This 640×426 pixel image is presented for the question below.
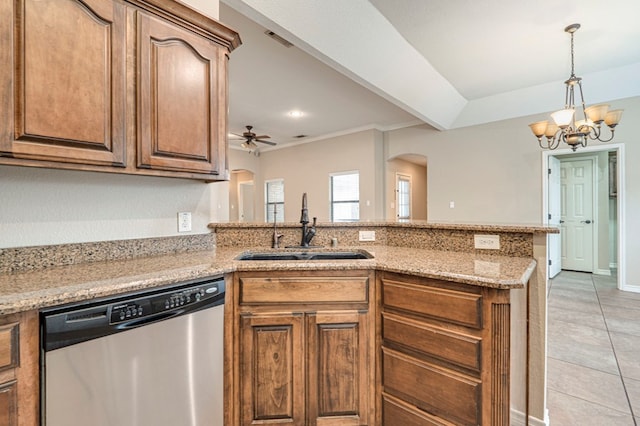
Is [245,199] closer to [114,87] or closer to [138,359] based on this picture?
[114,87]

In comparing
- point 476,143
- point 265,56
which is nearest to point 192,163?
point 265,56

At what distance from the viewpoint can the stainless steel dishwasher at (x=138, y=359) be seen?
3.14 feet

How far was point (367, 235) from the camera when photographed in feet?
7.44

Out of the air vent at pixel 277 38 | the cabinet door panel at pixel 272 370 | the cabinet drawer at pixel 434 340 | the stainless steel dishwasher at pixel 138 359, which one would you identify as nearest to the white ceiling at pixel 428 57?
the air vent at pixel 277 38

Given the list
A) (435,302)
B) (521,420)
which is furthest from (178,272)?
(521,420)

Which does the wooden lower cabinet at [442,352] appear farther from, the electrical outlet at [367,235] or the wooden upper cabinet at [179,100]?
the wooden upper cabinet at [179,100]

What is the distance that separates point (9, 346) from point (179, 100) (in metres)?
1.16

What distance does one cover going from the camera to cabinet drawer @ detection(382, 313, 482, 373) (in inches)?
48.7

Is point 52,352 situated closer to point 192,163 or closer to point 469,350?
point 192,163

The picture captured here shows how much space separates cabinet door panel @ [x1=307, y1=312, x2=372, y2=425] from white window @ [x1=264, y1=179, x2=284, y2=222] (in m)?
6.19

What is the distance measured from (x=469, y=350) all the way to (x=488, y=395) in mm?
177

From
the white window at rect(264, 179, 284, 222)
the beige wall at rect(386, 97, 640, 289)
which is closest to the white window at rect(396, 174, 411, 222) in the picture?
the beige wall at rect(386, 97, 640, 289)

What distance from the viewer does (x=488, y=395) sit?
1203mm

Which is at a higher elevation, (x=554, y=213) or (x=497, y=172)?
(x=497, y=172)
